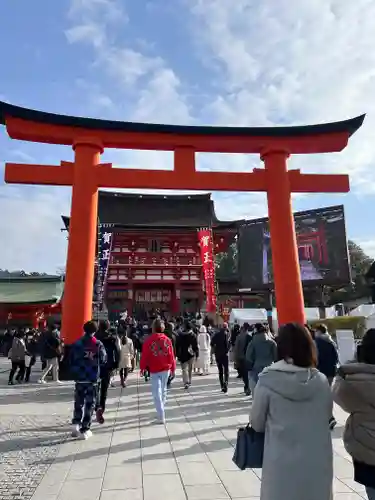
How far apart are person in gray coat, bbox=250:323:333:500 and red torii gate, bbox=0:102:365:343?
8314mm

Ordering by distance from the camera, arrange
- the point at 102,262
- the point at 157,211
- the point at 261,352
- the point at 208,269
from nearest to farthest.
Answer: the point at 261,352 < the point at 102,262 < the point at 208,269 < the point at 157,211

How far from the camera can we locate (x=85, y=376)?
5363 millimetres

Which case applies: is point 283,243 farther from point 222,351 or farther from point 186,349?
point 186,349

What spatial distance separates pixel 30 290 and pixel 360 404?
81.3ft

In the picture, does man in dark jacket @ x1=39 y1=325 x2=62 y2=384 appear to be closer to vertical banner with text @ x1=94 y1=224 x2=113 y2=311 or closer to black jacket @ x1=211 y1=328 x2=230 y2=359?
black jacket @ x1=211 y1=328 x2=230 y2=359

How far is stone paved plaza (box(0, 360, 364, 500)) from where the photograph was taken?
372 centimetres

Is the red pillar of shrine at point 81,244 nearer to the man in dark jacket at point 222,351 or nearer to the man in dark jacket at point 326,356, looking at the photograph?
the man in dark jacket at point 222,351

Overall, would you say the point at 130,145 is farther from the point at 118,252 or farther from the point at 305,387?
the point at 118,252

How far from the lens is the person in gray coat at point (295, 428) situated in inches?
87.0

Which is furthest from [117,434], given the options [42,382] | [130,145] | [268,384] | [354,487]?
[130,145]

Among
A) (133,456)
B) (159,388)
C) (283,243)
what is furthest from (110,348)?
(283,243)

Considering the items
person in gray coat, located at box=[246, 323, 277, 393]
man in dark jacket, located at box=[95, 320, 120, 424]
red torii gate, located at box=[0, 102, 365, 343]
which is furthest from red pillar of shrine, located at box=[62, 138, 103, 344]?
person in gray coat, located at box=[246, 323, 277, 393]

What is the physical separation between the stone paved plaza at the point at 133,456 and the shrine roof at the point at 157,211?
19.2 metres

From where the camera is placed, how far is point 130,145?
11141 mm
